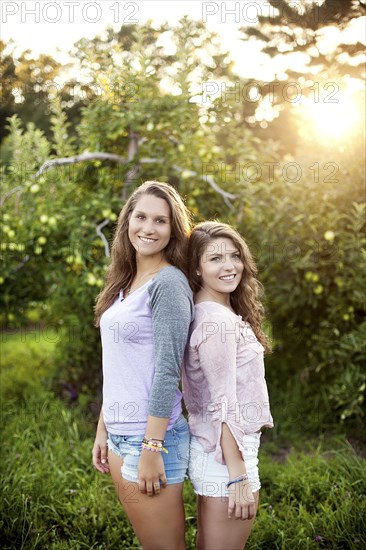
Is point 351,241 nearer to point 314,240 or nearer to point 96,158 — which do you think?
point 314,240

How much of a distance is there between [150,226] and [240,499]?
898 millimetres

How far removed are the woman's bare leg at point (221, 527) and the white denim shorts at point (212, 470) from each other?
3cm

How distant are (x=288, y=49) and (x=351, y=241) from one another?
119 inches

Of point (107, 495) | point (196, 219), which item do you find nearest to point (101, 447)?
point (107, 495)

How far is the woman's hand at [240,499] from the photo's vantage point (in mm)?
1758

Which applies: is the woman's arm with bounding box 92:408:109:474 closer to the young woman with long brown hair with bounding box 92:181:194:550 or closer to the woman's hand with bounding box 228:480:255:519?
the young woman with long brown hair with bounding box 92:181:194:550

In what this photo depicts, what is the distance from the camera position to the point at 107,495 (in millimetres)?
3146

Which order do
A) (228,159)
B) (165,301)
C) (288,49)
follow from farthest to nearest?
1. (288,49)
2. (228,159)
3. (165,301)

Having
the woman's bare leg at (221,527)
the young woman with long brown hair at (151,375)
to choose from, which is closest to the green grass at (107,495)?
the woman's bare leg at (221,527)

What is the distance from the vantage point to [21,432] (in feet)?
13.1

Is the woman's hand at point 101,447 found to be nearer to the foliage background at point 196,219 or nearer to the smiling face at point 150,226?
the smiling face at point 150,226

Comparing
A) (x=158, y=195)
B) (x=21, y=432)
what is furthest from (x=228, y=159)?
(x=158, y=195)

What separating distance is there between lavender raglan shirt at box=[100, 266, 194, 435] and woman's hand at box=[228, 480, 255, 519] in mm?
276

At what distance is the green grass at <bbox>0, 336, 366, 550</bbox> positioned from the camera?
277cm
